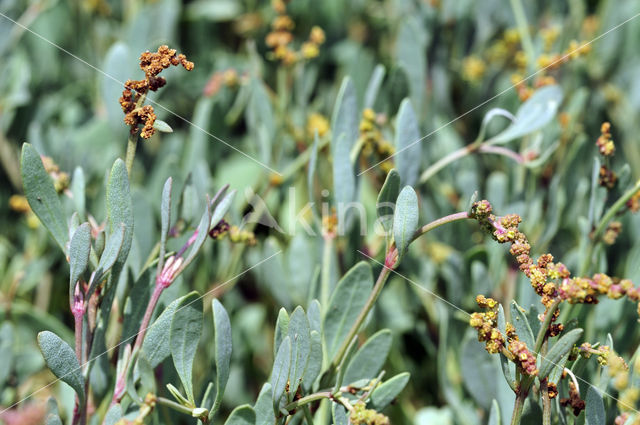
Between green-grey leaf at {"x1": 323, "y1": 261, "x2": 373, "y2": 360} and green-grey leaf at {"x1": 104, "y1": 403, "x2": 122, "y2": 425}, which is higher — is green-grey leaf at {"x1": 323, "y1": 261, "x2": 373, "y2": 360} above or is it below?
above

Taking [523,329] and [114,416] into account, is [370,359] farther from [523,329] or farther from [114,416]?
[114,416]

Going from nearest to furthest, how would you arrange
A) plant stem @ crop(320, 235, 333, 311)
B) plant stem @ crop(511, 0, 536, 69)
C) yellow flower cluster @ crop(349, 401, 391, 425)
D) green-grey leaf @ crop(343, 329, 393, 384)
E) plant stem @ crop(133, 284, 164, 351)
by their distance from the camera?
yellow flower cluster @ crop(349, 401, 391, 425) → plant stem @ crop(133, 284, 164, 351) → green-grey leaf @ crop(343, 329, 393, 384) → plant stem @ crop(320, 235, 333, 311) → plant stem @ crop(511, 0, 536, 69)

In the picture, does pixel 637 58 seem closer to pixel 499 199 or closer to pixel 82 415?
pixel 499 199

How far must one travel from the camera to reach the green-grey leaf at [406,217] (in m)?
0.76

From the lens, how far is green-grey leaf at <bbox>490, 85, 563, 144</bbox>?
109 cm

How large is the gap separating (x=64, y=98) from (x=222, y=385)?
968mm

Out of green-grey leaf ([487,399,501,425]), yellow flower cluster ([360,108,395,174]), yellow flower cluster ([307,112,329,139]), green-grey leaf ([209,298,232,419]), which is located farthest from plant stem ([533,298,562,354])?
yellow flower cluster ([307,112,329,139])

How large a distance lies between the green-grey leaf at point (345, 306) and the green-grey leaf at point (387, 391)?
100 millimetres

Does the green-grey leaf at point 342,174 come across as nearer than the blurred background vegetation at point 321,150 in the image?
Yes

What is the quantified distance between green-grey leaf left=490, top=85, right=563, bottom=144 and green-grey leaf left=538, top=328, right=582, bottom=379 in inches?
17.8

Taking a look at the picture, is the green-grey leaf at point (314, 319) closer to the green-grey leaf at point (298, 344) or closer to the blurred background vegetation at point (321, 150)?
the green-grey leaf at point (298, 344)

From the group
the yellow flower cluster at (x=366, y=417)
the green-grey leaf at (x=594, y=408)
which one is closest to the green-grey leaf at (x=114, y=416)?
the yellow flower cluster at (x=366, y=417)

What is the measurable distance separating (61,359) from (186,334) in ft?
0.43

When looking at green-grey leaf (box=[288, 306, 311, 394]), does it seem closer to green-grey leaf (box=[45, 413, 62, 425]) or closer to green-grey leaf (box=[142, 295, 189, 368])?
green-grey leaf (box=[142, 295, 189, 368])
